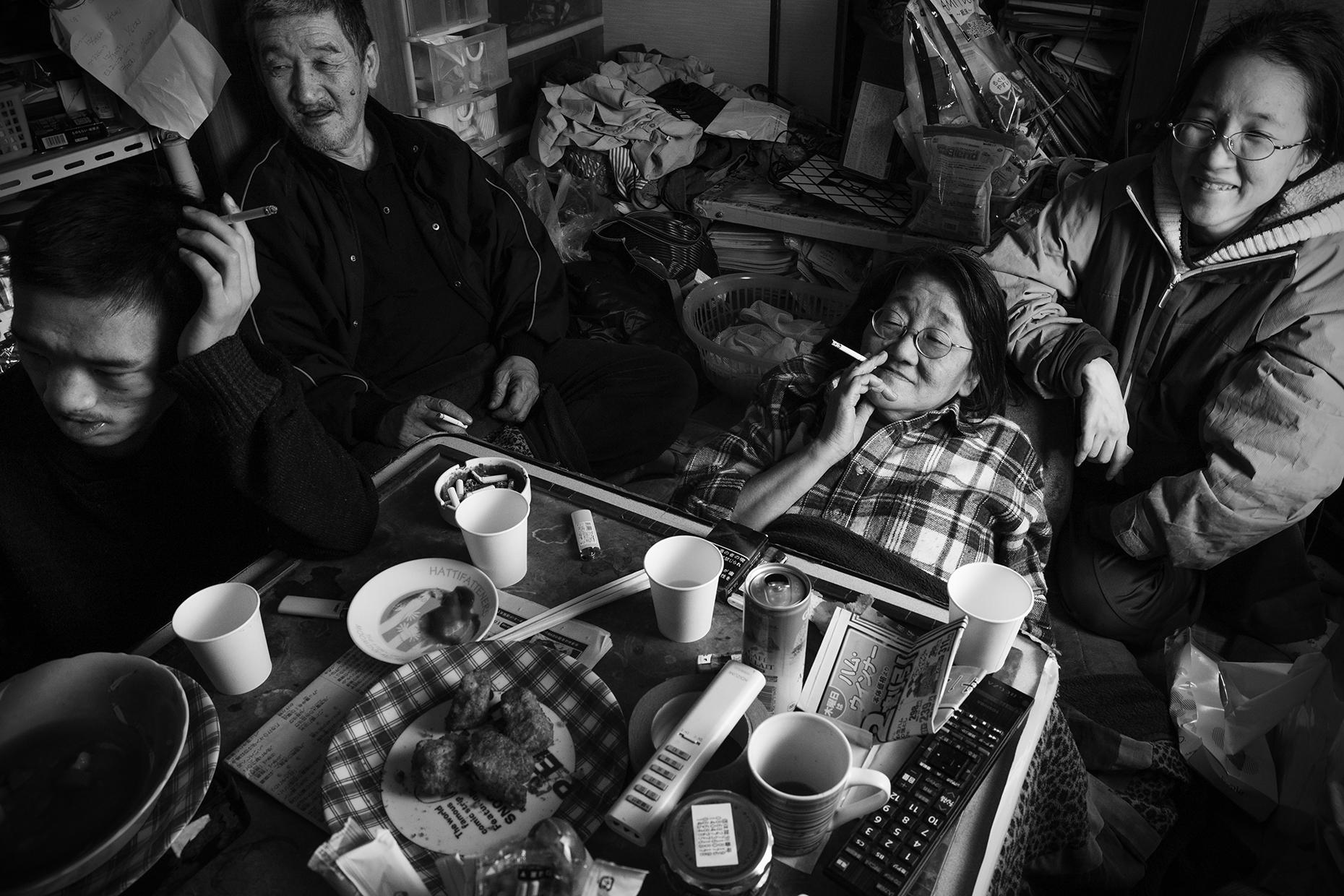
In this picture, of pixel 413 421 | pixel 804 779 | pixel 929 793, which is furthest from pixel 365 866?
pixel 413 421

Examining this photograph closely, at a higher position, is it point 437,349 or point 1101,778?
point 437,349

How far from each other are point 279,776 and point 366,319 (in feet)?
5.15

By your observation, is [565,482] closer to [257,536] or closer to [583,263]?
[257,536]

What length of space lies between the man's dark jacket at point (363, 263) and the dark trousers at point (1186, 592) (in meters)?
1.59

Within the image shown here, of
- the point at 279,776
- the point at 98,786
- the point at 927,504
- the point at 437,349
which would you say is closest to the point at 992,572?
the point at 927,504

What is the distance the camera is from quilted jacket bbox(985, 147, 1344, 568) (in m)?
1.67

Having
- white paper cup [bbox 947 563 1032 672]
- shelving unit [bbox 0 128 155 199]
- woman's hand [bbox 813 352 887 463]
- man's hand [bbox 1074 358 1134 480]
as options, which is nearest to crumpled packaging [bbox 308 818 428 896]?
white paper cup [bbox 947 563 1032 672]

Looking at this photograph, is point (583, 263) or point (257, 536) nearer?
point (257, 536)

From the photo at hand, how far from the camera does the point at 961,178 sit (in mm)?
2523

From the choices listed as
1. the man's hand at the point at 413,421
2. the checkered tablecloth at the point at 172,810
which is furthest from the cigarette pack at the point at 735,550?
the man's hand at the point at 413,421

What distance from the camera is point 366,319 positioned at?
232 cm

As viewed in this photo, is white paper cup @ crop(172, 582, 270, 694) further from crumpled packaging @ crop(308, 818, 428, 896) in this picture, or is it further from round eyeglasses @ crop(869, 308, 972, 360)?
round eyeglasses @ crop(869, 308, 972, 360)

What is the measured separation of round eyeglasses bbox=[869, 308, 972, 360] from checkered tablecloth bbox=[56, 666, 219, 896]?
1.28 meters

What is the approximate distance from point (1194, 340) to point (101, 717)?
2.10m
